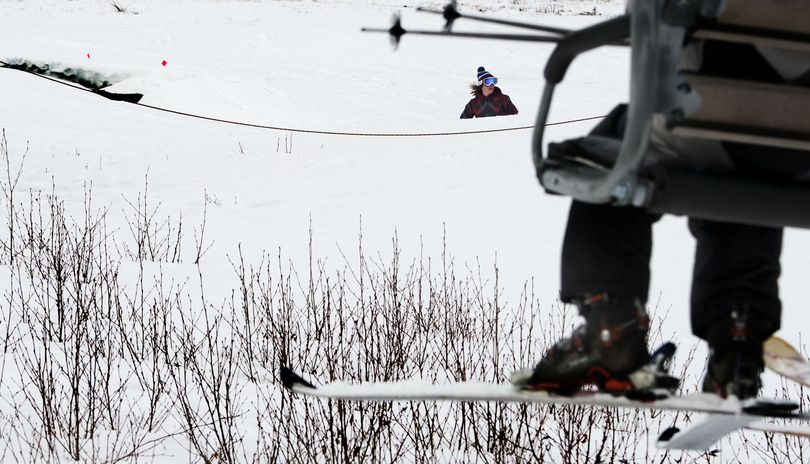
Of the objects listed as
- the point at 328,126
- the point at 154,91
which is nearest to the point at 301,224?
the point at 328,126

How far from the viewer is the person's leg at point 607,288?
1.65m

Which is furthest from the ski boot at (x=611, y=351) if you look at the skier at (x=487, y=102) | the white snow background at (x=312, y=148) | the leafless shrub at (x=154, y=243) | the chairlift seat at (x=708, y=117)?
the skier at (x=487, y=102)

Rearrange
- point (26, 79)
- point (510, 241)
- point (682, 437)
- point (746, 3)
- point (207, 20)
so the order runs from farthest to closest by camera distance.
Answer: point (207, 20)
point (26, 79)
point (510, 241)
point (682, 437)
point (746, 3)

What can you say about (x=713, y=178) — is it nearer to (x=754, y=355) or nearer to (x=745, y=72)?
(x=745, y=72)

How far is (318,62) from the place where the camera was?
1862 cm

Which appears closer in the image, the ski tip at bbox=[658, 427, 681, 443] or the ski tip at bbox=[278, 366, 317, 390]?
the ski tip at bbox=[278, 366, 317, 390]

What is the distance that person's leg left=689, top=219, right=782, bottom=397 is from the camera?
166 cm

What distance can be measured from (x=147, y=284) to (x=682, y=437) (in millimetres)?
4982

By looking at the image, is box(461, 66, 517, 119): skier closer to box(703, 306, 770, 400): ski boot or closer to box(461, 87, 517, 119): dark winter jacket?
box(461, 87, 517, 119): dark winter jacket

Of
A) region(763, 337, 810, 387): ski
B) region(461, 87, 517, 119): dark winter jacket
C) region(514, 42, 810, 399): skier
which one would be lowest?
region(763, 337, 810, 387): ski

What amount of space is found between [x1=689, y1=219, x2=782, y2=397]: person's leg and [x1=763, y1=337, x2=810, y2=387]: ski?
331 mm

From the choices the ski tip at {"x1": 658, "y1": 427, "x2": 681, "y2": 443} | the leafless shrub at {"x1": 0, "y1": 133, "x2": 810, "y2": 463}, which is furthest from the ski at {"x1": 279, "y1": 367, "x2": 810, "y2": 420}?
the leafless shrub at {"x1": 0, "y1": 133, "x2": 810, "y2": 463}

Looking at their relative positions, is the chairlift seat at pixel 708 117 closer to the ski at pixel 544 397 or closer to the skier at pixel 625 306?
the skier at pixel 625 306

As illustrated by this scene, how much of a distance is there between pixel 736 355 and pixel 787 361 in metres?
0.45
